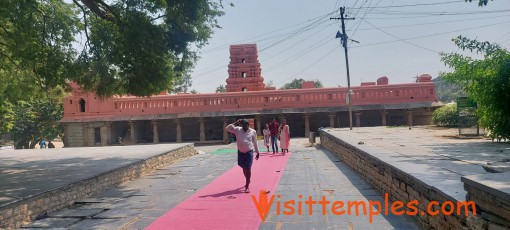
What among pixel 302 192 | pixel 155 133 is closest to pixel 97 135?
pixel 155 133

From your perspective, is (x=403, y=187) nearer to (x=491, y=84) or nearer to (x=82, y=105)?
(x=491, y=84)

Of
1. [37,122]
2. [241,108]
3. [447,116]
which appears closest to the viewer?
[447,116]

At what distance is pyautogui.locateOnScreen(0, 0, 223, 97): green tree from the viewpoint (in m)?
9.57

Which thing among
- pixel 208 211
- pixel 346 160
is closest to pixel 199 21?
pixel 346 160

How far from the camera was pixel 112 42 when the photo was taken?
34.9 ft

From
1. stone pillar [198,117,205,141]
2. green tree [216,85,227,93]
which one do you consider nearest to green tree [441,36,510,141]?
stone pillar [198,117,205,141]

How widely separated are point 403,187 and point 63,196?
5822 millimetres

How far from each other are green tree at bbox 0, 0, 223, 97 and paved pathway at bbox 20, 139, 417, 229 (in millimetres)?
3206

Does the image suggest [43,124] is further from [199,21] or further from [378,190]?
[378,190]

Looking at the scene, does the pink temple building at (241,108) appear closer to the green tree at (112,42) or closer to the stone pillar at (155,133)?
the stone pillar at (155,133)

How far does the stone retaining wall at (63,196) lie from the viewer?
5.29m

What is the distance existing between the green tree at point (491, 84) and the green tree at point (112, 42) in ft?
24.2

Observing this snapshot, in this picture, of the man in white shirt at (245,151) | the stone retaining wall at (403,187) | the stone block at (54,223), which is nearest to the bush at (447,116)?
the stone retaining wall at (403,187)

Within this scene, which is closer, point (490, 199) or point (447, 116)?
point (490, 199)
